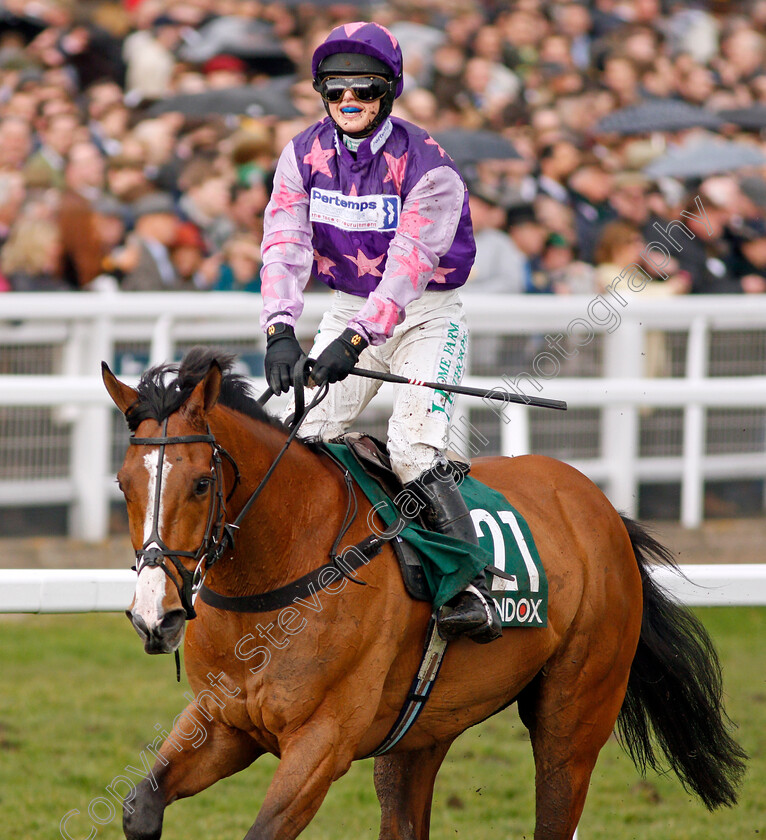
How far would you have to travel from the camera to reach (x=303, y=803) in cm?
318

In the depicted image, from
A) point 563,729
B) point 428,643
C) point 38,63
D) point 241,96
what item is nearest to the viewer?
point 428,643

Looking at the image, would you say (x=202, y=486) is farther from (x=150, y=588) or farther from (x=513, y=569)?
(x=513, y=569)

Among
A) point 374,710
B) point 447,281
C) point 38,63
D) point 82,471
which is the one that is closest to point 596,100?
point 38,63

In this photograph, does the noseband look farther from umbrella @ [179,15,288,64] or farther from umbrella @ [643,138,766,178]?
umbrella @ [179,15,288,64]

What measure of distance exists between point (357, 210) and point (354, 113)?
0.26 m

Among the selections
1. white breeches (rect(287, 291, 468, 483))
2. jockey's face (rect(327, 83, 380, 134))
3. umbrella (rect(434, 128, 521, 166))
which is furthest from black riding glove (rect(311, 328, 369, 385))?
umbrella (rect(434, 128, 521, 166))

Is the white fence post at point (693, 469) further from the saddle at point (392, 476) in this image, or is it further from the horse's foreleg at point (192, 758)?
the horse's foreleg at point (192, 758)

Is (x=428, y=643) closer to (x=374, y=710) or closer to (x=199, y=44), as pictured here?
(x=374, y=710)

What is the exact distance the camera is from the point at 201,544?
2963 mm

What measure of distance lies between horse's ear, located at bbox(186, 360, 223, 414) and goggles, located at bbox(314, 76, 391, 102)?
2.96ft

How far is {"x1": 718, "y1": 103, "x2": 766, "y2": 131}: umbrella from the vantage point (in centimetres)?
1177

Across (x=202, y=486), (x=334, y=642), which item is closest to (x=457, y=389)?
(x=334, y=642)

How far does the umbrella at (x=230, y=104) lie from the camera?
1027cm

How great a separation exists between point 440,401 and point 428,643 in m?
0.70
